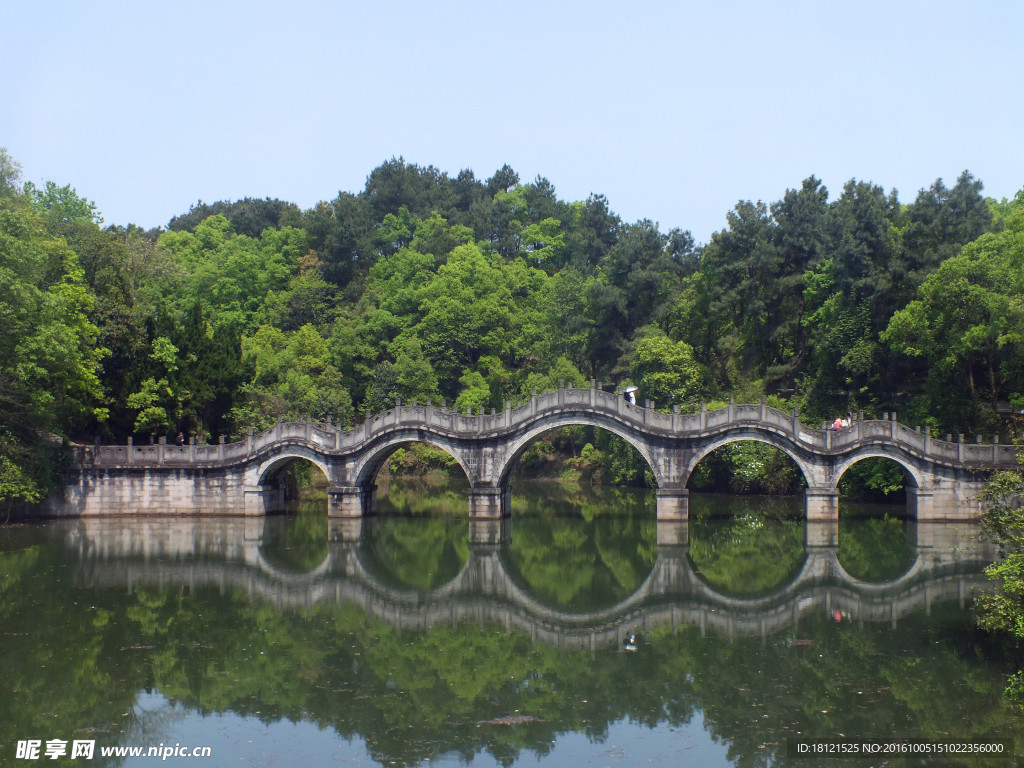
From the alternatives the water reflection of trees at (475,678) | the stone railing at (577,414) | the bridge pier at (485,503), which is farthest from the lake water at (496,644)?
the stone railing at (577,414)

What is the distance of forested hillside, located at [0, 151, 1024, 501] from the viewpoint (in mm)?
33438

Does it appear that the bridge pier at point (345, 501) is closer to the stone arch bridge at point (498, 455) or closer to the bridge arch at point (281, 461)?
the stone arch bridge at point (498, 455)

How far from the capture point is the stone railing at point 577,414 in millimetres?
31891

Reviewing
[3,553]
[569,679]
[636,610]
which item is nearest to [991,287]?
[636,610]

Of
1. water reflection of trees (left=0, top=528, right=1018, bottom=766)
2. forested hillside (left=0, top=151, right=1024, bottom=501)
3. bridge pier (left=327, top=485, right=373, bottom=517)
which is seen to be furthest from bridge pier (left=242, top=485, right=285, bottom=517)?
water reflection of trees (left=0, top=528, right=1018, bottom=766)

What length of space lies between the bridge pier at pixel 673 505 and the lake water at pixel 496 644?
417 millimetres

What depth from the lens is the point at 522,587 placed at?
25672 millimetres

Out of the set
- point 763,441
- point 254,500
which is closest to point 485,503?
point 254,500

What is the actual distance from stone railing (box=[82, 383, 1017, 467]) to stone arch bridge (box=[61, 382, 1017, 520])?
35 mm

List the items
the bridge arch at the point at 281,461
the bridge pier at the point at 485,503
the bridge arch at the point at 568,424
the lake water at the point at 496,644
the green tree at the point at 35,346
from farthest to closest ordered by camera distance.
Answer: the bridge arch at the point at 281,461, the bridge pier at the point at 485,503, the bridge arch at the point at 568,424, the green tree at the point at 35,346, the lake water at the point at 496,644

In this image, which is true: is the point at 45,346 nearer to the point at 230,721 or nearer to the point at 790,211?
the point at 230,721

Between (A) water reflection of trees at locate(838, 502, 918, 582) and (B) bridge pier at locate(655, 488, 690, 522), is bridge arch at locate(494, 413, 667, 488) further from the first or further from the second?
(A) water reflection of trees at locate(838, 502, 918, 582)

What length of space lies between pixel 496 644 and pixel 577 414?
602 inches

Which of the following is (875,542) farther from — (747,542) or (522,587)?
(522,587)
